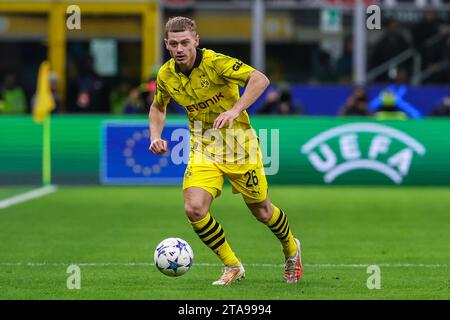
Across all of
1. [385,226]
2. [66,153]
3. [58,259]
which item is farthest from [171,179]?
[58,259]

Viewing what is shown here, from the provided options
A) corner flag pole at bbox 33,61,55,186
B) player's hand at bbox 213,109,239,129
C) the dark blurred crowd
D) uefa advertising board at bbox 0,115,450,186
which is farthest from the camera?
the dark blurred crowd

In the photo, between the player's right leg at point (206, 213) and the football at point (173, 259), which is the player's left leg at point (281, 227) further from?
the football at point (173, 259)

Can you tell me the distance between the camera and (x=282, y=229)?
10.1 m

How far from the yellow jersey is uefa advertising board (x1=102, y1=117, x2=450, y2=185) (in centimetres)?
1125

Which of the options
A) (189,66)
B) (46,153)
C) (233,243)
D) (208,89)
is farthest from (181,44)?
(46,153)

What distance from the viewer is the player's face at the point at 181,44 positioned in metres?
9.59

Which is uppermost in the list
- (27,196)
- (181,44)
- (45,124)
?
(181,44)

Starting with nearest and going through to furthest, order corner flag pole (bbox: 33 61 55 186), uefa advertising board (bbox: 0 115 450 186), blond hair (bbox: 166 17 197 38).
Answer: blond hair (bbox: 166 17 197 38) → uefa advertising board (bbox: 0 115 450 186) → corner flag pole (bbox: 33 61 55 186)

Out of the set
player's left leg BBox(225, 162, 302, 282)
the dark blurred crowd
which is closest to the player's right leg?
player's left leg BBox(225, 162, 302, 282)

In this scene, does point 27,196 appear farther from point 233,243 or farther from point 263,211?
point 263,211

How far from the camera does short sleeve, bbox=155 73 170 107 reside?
10.0 meters

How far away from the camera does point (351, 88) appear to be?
25.7 meters

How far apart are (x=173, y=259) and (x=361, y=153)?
12049mm

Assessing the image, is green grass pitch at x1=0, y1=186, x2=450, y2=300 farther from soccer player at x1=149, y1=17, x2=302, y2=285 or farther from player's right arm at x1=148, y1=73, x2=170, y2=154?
player's right arm at x1=148, y1=73, x2=170, y2=154
